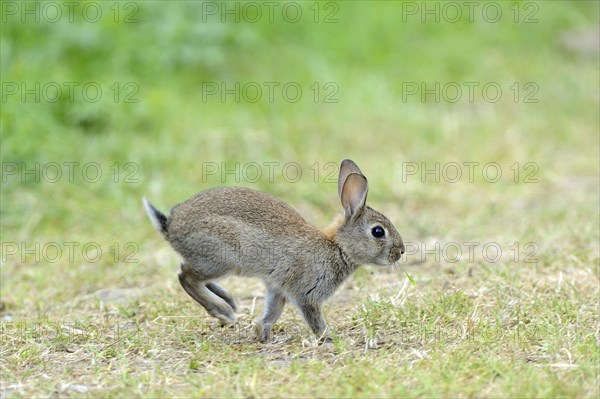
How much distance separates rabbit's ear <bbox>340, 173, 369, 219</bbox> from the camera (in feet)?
17.6

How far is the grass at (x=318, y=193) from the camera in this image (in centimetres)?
443

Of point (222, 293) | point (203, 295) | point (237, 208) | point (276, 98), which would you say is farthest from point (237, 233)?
point (276, 98)

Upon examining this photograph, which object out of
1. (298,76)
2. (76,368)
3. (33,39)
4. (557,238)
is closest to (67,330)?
(76,368)

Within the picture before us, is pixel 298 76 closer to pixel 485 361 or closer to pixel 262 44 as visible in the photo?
pixel 262 44

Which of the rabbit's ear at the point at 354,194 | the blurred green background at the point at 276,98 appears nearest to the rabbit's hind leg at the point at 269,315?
the rabbit's ear at the point at 354,194

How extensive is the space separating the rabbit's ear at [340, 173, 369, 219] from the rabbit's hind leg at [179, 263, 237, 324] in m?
0.85

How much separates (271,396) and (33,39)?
672cm

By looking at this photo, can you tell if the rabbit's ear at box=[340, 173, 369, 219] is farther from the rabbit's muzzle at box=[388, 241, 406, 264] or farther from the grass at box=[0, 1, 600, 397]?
the grass at box=[0, 1, 600, 397]

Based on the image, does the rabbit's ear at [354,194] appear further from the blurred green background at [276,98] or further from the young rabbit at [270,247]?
the blurred green background at [276,98]

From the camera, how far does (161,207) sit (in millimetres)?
7820

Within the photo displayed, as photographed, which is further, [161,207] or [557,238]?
[161,207]

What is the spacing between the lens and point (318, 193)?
323 inches

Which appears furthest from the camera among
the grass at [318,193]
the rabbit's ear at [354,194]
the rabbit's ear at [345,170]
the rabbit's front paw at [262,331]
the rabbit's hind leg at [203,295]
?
the rabbit's ear at [345,170]

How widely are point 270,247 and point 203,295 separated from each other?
1.44 ft
